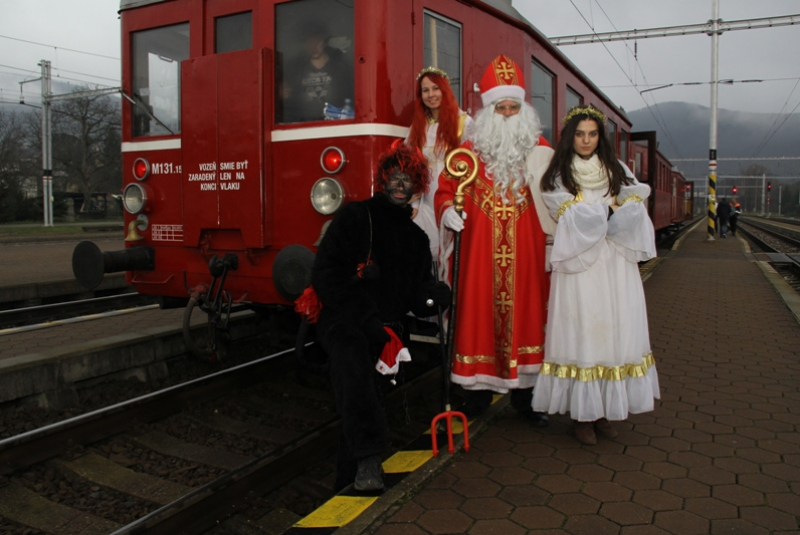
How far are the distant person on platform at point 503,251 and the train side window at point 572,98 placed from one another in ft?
10.9

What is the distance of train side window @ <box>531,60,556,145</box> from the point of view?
6012 millimetres

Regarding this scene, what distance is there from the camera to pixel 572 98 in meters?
7.30

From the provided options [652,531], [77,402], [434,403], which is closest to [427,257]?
[652,531]

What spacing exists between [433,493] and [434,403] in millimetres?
2267

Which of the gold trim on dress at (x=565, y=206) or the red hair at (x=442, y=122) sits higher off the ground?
the red hair at (x=442, y=122)

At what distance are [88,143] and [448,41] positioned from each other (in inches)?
1776

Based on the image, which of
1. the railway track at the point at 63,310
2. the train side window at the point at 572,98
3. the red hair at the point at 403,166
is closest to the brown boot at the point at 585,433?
the red hair at the point at 403,166

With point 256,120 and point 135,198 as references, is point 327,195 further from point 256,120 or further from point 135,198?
point 135,198

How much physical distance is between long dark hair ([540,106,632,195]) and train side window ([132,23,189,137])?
118 inches

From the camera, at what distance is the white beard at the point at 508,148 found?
12.9 feet

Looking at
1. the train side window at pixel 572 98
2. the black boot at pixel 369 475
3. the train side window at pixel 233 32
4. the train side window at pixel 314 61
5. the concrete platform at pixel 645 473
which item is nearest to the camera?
the concrete platform at pixel 645 473

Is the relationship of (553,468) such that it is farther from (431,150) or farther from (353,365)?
(431,150)

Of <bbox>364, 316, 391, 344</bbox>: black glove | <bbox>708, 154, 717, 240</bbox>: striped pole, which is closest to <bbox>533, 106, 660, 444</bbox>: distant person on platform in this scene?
<bbox>364, 316, 391, 344</bbox>: black glove

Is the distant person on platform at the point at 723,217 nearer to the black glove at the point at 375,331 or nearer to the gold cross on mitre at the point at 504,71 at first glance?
the gold cross on mitre at the point at 504,71
